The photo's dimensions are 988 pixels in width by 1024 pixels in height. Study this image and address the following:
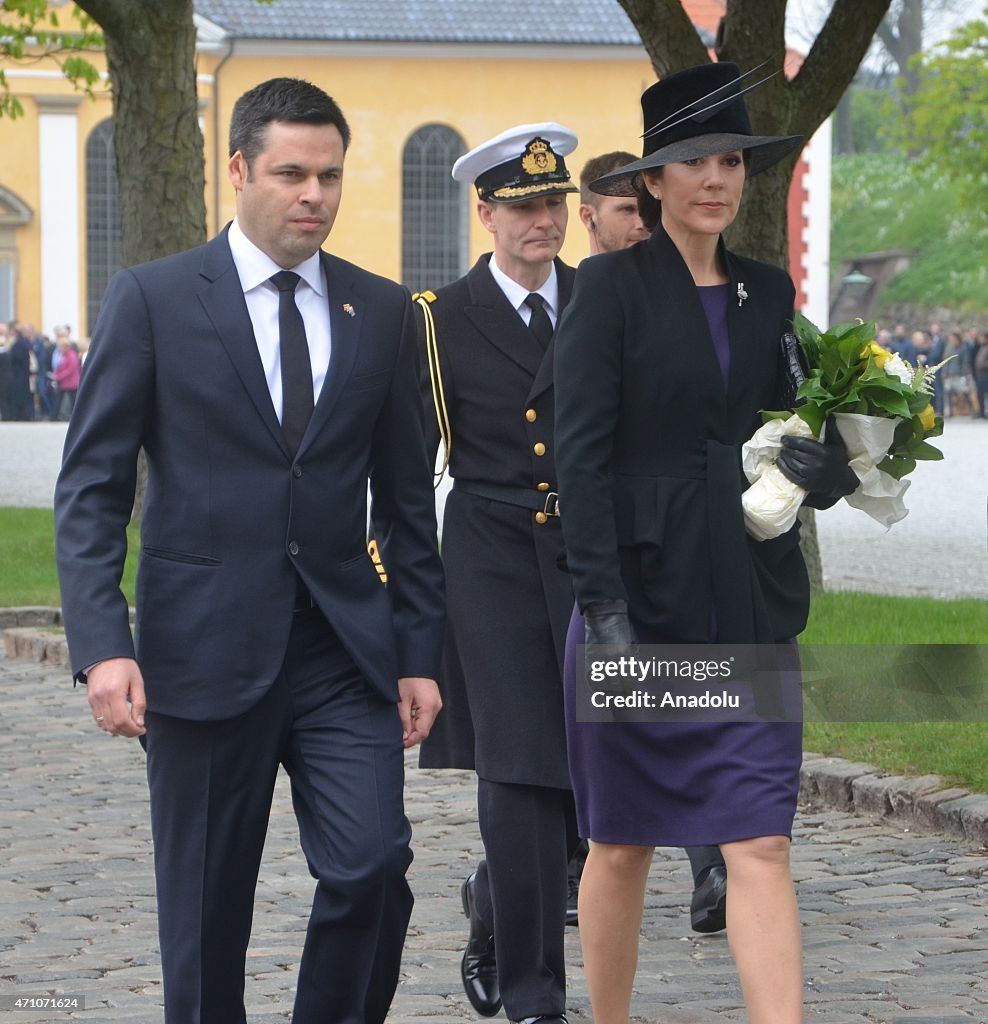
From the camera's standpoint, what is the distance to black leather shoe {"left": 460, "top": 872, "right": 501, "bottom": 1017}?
211 inches

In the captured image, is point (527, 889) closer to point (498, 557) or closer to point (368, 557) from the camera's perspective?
point (498, 557)

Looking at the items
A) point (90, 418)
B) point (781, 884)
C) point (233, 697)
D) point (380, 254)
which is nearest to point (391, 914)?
point (233, 697)

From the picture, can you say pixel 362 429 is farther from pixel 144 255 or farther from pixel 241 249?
pixel 144 255

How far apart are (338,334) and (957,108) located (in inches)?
1470

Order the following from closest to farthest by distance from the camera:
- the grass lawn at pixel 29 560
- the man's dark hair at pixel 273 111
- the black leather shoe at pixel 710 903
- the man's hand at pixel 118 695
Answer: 1. the man's hand at pixel 118 695
2. the man's dark hair at pixel 273 111
3. the black leather shoe at pixel 710 903
4. the grass lawn at pixel 29 560

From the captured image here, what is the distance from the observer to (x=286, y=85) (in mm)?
4281

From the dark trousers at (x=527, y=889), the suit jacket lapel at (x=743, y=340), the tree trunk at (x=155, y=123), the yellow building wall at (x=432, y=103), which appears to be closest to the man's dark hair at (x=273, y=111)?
the suit jacket lapel at (x=743, y=340)

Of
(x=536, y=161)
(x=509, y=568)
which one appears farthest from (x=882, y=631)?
(x=509, y=568)

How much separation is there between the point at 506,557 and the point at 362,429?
3.29 ft

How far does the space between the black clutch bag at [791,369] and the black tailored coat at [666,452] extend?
23mm

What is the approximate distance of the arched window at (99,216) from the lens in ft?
165

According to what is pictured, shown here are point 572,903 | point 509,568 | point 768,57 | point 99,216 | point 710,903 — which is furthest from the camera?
point 99,216

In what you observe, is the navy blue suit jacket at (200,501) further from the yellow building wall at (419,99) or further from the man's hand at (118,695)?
the yellow building wall at (419,99)

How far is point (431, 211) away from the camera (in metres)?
52.8
